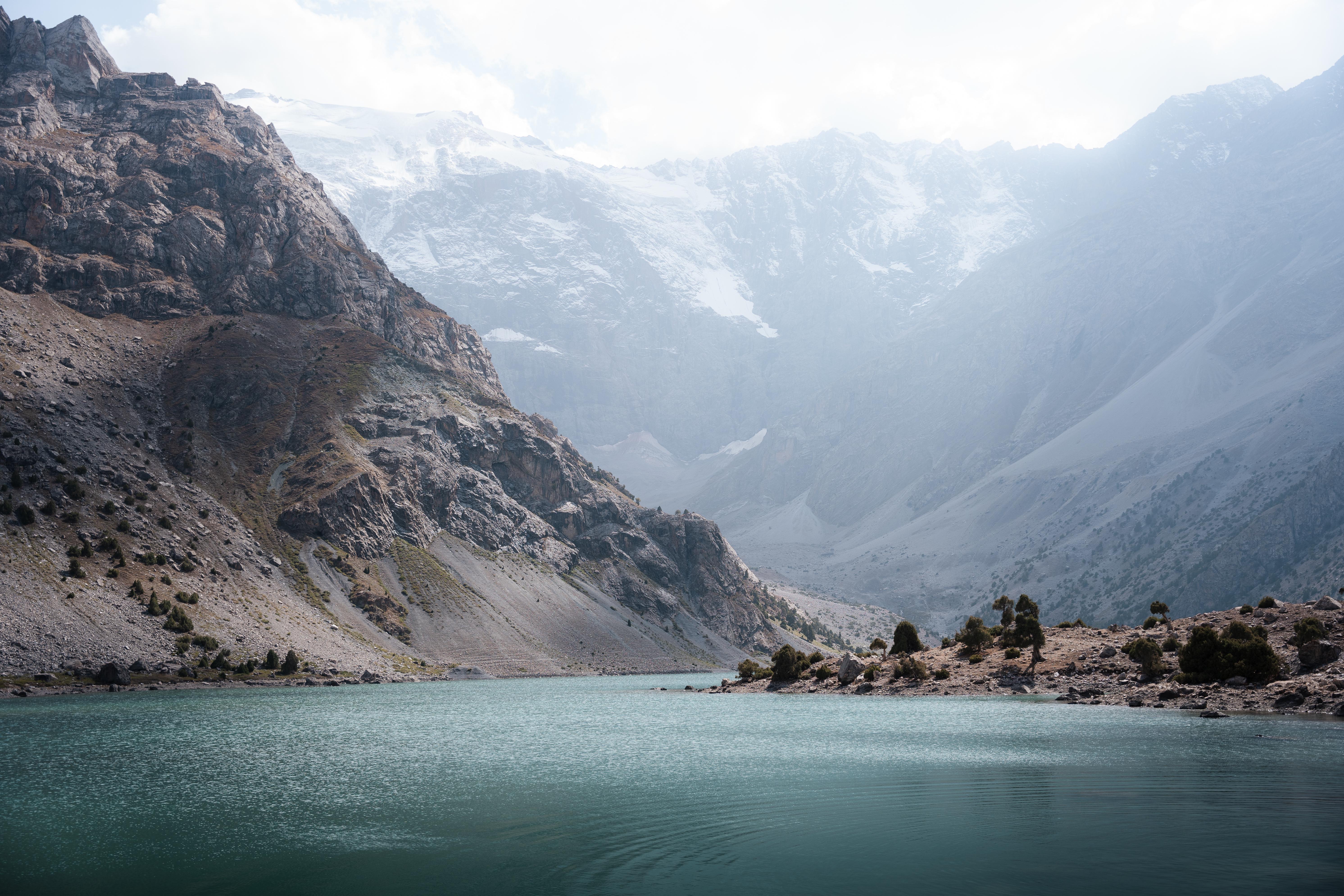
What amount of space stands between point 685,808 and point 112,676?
356 ft

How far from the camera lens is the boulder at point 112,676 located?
119 metres

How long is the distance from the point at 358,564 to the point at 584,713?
11484cm

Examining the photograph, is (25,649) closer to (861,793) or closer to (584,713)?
(584,713)

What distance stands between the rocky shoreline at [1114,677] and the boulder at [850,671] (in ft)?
0.41

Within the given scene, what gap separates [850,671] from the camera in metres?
122

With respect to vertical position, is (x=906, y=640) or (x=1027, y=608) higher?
(x=1027, y=608)

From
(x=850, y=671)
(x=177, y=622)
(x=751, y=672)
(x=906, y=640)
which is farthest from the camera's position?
(x=751, y=672)

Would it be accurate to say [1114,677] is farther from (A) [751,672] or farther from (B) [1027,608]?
(A) [751,672]

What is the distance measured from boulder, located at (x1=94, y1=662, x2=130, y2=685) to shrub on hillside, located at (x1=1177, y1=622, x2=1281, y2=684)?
12617 centimetres

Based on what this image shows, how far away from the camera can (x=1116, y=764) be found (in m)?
50.2

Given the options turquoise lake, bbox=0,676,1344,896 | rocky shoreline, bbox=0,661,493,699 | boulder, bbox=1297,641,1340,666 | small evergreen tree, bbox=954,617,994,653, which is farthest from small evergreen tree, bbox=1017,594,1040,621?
rocky shoreline, bbox=0,661,493,699

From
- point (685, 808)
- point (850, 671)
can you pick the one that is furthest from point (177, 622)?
point (685, 808)

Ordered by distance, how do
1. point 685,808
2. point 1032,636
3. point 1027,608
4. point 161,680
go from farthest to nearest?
point 161,680 < point 1027,608 < point 1032,636 < point 685,808

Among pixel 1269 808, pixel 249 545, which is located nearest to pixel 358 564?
pixel 249 545
